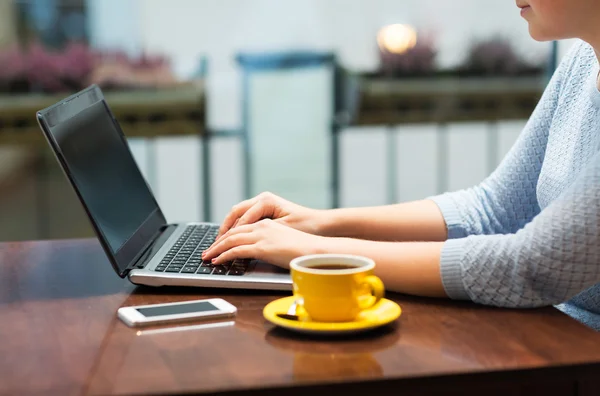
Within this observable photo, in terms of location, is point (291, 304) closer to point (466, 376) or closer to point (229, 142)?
point (466, 376)

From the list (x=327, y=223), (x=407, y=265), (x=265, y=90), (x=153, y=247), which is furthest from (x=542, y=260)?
(x=265, y=90)

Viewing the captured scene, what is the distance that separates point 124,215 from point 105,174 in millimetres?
69

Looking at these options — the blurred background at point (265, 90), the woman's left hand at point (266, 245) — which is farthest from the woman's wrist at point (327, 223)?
the blurred background at point (265, 90)

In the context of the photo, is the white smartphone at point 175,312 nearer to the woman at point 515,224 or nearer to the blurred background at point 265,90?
the woman at point 515,224

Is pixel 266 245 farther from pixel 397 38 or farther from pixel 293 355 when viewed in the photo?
pixel 397 38

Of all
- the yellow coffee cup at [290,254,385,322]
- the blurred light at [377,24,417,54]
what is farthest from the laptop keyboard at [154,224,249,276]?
the blurred light at [377,24,417,54]

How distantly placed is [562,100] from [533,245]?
1.47ft

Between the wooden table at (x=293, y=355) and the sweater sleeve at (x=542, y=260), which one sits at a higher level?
the sweater sleeve at (x=542, y=260)

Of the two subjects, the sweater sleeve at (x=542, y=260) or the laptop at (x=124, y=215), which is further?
the laptop at (x=124, y=215)

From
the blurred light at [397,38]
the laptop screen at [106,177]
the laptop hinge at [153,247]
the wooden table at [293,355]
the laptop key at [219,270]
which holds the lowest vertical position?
the wooden table at [293,355]

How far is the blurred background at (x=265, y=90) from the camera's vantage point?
335 centimetres

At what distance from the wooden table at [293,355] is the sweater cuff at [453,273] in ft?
0.05

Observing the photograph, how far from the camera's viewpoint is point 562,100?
1312 mm

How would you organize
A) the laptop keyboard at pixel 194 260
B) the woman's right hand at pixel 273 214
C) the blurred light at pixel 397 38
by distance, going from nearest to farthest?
the laptop keyboard at pixel 194 260, the woman's right hand at pixel 273 214, the blurred light at pixel 397 38
